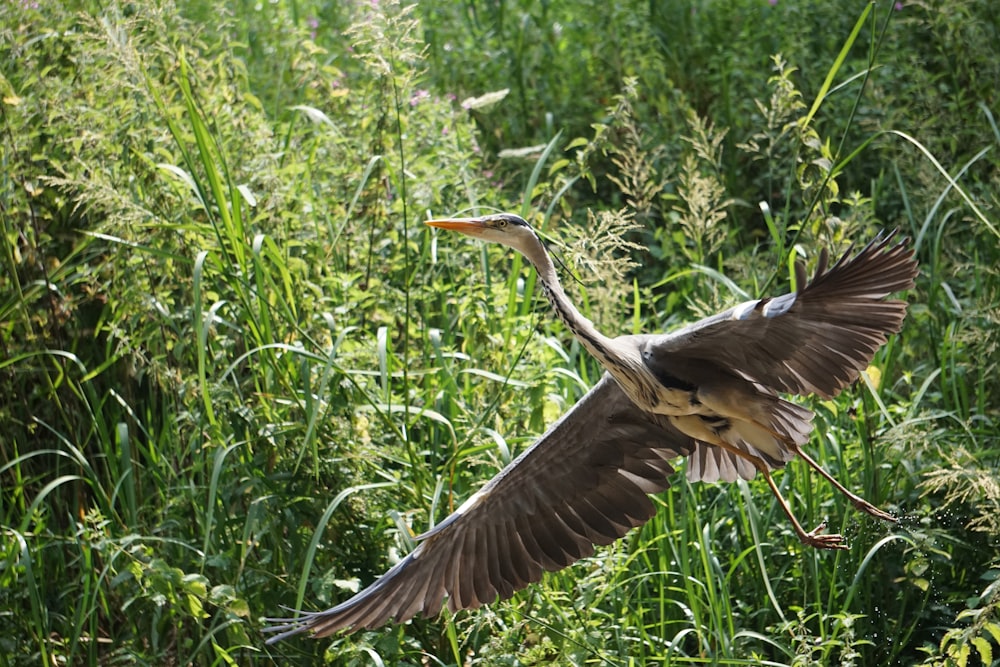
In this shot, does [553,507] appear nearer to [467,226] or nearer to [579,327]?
[579,327]

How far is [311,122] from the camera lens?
19.7ft

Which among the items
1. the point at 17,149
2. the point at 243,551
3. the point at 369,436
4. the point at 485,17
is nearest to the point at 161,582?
the point at 243,551

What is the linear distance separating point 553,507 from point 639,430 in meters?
0.37

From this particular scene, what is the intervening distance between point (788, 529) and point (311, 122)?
3.10 meters

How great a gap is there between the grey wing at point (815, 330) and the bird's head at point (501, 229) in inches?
18.6

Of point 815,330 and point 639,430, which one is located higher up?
point 815,330

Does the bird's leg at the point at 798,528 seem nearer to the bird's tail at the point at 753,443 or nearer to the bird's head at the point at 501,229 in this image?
the bird's tail at the point at 753,443

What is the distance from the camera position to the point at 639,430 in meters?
3.95

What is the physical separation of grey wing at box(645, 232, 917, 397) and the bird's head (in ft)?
1.55

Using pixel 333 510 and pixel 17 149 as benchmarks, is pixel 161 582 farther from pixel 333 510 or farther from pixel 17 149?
pixel 17 149

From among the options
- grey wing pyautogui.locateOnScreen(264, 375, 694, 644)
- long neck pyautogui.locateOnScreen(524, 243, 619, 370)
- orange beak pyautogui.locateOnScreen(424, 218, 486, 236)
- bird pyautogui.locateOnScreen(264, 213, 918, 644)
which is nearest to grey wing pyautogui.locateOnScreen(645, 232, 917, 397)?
bird pyautogui.locateOnScreen(264, 213, 918, 644)

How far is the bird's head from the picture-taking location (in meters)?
3.66

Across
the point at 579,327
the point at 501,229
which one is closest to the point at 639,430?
the point at 579,327

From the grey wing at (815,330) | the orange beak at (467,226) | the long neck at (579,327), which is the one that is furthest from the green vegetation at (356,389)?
the grey wing at (815,330)
